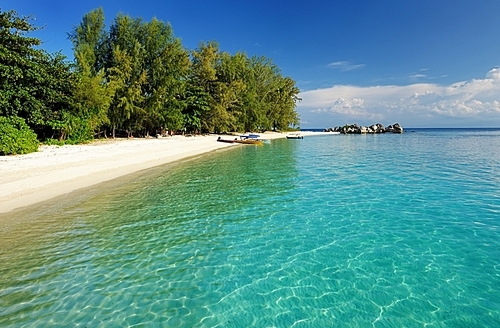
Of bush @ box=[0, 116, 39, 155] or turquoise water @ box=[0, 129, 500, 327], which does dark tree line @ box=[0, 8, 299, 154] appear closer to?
bush @ box=[0, 116, 39, 155]

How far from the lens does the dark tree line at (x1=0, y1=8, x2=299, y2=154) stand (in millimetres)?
21922

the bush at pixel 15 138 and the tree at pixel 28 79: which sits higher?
the tree at pixel 28 79

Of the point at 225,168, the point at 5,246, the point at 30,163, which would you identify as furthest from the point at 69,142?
the point at 5,246

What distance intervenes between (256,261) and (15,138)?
18.7 m

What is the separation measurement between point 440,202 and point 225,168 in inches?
508

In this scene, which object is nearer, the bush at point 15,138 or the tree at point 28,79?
the bush at point 15,138

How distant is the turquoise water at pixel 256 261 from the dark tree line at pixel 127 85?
1623 cm

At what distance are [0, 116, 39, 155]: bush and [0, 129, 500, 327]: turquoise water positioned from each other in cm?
921

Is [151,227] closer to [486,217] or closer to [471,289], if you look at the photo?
[471,289]

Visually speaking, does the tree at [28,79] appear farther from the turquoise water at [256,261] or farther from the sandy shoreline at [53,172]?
the turquoise water at [256,261]

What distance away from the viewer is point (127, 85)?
38188 millimetres

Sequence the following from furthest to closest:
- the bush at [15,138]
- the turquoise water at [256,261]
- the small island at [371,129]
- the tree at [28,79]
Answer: the small island at [371,129], the tree at [28,79], the bush at [15,138], the turquoise water at [256,261]

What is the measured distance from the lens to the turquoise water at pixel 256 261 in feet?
15.6

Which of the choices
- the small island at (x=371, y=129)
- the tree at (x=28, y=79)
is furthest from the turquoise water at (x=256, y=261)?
the small island at (x=371, y=129)
